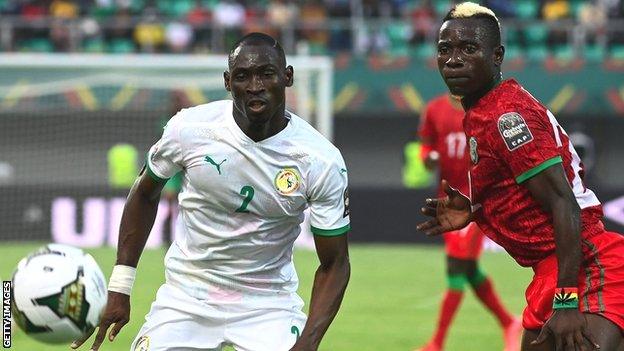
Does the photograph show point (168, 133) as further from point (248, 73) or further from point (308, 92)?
point (308, 92)

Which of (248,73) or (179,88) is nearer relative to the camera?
(248,73)

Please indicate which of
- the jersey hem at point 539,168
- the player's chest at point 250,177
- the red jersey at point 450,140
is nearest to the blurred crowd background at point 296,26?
the red jersey at point 450,140

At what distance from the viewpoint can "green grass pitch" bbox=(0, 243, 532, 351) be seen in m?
9.79

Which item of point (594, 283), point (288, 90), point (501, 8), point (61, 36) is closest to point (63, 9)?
point (61, 36)

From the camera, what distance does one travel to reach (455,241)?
31.2 ft

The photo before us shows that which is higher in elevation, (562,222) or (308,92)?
(562,222)

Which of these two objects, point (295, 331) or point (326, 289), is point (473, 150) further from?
point (295, 331)

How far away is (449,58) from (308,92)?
14.0 meters

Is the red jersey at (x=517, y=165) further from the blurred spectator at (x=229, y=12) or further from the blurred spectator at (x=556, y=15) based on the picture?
the blurred spectator at (x=229, y=12)

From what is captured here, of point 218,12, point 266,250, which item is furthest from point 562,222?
point 218,12

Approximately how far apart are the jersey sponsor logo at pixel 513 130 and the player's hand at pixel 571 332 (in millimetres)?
687

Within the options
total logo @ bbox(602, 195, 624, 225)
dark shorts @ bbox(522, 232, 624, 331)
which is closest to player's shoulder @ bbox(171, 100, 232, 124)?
dark shorts @ bbox(522, 232, 624, 331)

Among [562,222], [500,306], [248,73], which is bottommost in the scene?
[500,306]

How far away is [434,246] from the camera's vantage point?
18859 mm
